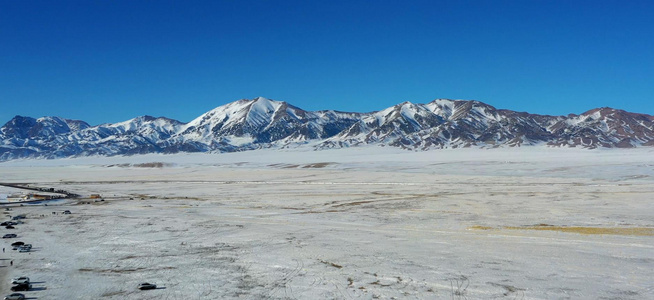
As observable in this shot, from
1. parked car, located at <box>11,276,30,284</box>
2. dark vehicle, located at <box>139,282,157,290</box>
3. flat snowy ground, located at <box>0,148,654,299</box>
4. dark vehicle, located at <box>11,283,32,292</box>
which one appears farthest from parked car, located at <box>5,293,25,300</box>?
dark vehicle, located at <box>139,282,157,290</box>

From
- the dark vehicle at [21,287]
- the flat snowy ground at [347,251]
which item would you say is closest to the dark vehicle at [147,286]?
the flat snowy ground at [347,251]

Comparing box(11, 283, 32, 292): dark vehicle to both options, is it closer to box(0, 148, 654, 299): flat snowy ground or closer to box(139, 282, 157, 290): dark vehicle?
box(0, 148, 654, 299): flat snowy ground

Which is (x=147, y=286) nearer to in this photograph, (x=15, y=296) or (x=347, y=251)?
(x=15, y=296)

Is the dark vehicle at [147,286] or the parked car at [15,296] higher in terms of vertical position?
the parked car at [15,296]

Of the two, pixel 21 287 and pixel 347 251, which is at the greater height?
pixel 21 287

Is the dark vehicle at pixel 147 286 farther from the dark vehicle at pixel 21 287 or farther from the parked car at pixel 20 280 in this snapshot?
the parked car at pixel 20 280

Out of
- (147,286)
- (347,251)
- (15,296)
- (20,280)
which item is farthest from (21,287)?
(347,251)

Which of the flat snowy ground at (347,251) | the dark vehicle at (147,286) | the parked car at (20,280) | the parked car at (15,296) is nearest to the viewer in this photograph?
the parked car at (15,296)

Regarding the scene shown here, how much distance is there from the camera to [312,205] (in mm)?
51562

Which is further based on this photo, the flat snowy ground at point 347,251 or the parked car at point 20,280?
the parked car at point 20,280

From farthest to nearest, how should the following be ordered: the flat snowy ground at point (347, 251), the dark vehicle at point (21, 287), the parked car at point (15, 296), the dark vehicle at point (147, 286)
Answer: the dark vehicle at point (147, 286), the flat snowy ground at point (347, 251), the dark vehicle at point (21, 287), the parked car at point (15, 296)

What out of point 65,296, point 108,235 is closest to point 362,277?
point 65,296

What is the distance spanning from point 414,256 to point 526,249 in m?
6.33

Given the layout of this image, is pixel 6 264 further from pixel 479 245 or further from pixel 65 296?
pixel 479 245
